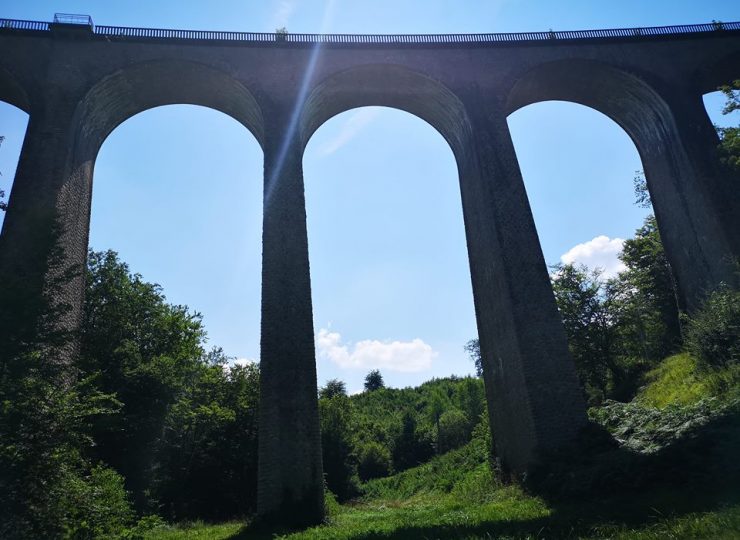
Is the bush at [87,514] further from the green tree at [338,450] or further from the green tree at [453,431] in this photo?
the green tree at [453,431]

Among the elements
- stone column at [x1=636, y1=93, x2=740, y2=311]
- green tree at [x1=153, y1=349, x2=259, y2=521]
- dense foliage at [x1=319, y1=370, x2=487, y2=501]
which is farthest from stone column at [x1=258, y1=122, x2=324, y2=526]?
dense foliage at [x1=319, y1=370, x2=487, y2=501]

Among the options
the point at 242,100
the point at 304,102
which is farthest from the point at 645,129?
the point at 242,100

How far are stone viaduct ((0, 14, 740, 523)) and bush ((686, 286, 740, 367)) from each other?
8.17 ft

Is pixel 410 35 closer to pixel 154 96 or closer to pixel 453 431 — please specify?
pixel 154 96

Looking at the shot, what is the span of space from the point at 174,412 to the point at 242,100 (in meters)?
11.6

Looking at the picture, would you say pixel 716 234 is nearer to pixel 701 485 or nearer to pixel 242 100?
pixel 701 485

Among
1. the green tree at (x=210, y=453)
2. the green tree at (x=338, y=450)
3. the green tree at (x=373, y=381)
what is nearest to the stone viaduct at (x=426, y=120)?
the green tree at (x=210, y=453)

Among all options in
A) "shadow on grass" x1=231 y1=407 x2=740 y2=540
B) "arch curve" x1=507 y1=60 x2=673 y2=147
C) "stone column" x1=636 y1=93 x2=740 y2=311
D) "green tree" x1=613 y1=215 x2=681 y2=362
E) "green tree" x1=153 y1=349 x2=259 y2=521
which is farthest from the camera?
"green tree" x1=613 y1=215 x2=681 y2=362

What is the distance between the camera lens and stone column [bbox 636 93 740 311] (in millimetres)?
16422

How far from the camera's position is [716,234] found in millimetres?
16453

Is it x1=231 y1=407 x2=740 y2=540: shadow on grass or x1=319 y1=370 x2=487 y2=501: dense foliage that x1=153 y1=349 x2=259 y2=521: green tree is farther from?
x1=231 y1=407 x2=740 y2=540: shadow on grass

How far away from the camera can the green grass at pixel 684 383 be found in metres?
12.0

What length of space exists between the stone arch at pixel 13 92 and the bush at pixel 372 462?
35484 millimetres

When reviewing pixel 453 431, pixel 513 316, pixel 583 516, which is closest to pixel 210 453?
pixel 513 316
